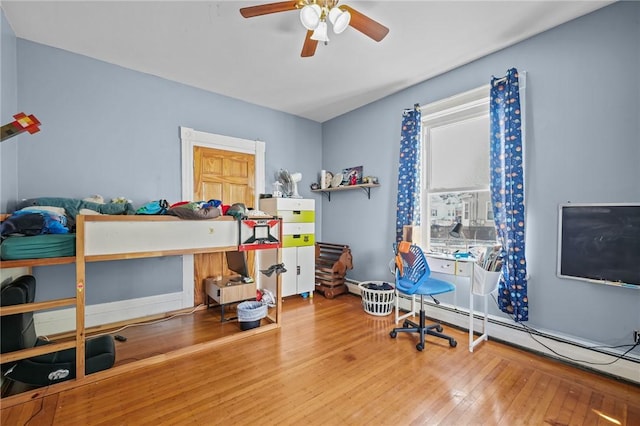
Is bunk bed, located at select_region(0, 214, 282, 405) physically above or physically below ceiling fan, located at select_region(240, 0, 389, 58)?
below

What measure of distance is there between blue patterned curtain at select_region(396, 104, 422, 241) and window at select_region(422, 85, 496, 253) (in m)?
0.12

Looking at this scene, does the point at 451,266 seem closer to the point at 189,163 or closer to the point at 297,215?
the point at 297,215

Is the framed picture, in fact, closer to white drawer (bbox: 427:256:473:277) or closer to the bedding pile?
white drawer (bbox: 427:256:473:277)

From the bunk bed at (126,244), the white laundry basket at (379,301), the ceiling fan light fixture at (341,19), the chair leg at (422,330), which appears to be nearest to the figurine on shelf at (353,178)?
the white laundry basket at (379,301)

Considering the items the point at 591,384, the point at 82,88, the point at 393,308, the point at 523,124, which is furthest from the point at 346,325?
the point at 82,88

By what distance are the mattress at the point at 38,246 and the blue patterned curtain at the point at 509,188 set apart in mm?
3493

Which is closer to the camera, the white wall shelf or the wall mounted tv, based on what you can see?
the wall mounted tv

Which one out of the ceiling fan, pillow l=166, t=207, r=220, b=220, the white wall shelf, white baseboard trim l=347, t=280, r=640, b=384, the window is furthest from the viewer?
the white wall shelf

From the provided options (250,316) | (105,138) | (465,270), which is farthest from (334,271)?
(105,138)

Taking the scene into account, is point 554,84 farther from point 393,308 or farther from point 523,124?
point 393,308

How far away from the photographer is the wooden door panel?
341 cm

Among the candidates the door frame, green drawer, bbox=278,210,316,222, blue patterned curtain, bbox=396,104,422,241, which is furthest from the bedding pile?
blue patterned curtain, bbox=396,104,422,241

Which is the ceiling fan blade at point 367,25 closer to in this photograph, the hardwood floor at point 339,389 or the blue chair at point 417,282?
the blue chair at point 417,282

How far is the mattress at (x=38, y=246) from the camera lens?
1.70 meters
